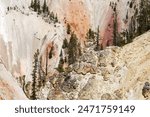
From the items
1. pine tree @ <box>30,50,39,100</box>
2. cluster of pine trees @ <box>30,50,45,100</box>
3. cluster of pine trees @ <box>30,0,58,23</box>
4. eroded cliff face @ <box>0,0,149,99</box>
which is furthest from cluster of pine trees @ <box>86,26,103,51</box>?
cluster of pine trees @ <box>30,50,45,100</box>

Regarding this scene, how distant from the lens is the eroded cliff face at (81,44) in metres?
25.8

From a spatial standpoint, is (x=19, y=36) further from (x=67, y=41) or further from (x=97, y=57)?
(x=97, y=57)

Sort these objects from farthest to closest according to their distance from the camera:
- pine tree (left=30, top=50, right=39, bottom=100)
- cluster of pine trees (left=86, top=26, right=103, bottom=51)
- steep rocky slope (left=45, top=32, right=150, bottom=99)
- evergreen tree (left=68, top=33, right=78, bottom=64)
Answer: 1. cluster of pine trees (left=86, top=26, right=103, bottom=51)
2. evergreen tree (left=68, top=33, right=78, bottom=64)
3. pine tree (left=30, top=50, right=39, bottom=100)
4. steep rocky slope (left=45, top=32, right=150, bottom=99)

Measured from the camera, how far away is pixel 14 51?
174 ft

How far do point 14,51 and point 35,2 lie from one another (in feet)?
47.9

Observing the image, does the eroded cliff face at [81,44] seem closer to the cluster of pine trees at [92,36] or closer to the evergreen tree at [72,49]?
the cluster of pine trees at [92,36]

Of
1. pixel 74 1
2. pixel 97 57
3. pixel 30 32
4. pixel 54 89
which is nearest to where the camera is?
pixel 97 57

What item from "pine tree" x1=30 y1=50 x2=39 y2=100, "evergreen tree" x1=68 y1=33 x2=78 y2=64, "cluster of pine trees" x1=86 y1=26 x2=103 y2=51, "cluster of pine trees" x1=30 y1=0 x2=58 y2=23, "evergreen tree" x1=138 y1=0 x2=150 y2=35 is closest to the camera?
"pine tree" x1=30 y1=50 x2=39 y2=100

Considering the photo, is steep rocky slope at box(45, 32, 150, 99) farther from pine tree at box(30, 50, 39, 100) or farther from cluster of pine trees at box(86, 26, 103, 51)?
cluster of pine trees at box(86, 26, 103, 51)

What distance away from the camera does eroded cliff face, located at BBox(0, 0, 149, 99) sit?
25.8 m

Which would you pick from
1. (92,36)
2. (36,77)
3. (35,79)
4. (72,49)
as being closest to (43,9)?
(92,36)

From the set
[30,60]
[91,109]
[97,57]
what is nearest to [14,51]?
[30,60]

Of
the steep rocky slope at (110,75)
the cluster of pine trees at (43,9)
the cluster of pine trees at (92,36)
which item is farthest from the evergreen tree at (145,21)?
the steep rocky slope at (110,75)

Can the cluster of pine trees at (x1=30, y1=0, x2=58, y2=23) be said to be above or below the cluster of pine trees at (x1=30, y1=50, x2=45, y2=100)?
above
